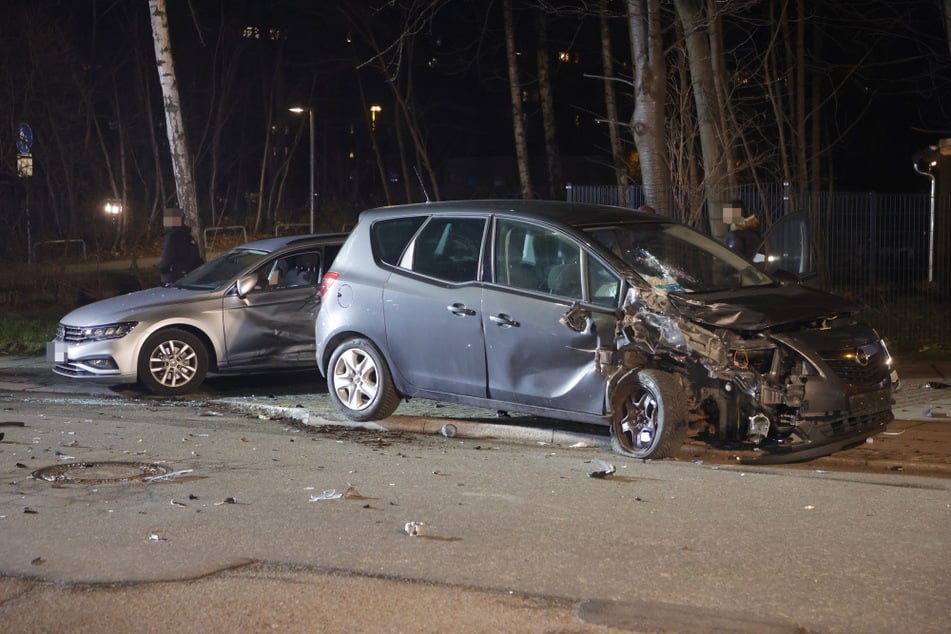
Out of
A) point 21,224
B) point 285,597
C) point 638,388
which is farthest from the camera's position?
point 21,224

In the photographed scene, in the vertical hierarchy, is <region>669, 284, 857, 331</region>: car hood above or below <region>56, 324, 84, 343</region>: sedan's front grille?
above

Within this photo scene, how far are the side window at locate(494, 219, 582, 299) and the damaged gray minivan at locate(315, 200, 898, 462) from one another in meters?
0.01

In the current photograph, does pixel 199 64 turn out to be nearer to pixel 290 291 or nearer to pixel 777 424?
pixel 290 291

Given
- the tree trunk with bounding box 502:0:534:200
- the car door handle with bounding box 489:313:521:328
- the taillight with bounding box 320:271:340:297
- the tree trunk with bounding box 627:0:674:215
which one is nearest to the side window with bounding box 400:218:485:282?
the car door handle with bounding box 489:313:521:328

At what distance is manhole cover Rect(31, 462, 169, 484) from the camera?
26.2ft

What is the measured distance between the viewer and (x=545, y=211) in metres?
9.24

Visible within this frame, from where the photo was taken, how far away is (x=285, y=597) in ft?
17.6

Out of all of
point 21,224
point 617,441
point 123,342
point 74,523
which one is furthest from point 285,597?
point 21,224

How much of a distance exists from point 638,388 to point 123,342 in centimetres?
596

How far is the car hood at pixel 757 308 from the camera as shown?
7.95 meters

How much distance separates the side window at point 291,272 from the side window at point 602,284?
485 cm

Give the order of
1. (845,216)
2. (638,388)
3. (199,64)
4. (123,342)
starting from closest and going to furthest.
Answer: (638,388) < (123,342) < (845,216) < (199,64)

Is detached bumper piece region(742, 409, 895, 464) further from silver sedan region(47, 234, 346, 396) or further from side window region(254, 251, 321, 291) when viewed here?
side window region(254, 251, 321, 291)

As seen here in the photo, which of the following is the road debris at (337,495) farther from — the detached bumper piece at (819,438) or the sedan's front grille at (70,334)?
the sedan's front grille at (70,334)
